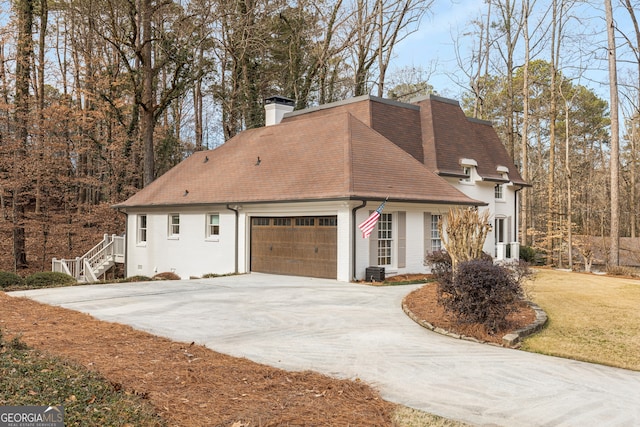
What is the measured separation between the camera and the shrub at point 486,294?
8078 millimetres

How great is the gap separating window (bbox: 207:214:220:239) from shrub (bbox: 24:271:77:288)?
591cm

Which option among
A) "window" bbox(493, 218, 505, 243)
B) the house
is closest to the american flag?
the house

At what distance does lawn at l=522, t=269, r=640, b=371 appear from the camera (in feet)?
23.3

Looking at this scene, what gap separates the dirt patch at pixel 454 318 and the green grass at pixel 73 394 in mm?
5343

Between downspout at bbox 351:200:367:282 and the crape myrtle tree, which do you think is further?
downspout at bbox 351:200:367:282

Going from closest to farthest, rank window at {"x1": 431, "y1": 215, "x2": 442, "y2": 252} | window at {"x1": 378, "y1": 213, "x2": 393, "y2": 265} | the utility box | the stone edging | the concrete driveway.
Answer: the concrete driveway → the stone edging → the utility box → window at {"x1": 378, "y1": 213, "x2": 393, "y2": 265} → window at {"x1": 431, "y1": 215, "x2": 442, "y2": 252}

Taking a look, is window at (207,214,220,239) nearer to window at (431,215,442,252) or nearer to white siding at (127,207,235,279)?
white siding at (127,207,235,279)

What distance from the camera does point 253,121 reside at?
102 feet

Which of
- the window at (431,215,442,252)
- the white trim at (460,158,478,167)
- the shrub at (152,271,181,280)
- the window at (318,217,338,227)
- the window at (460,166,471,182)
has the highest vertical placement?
the white trim at (460,158,478,167)

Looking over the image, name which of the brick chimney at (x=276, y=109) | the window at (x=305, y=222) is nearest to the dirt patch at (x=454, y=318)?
the window at (x=305, y=222)

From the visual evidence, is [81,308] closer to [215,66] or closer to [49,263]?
[49,263]

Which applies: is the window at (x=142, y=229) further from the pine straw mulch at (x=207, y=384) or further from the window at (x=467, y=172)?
the pine straw mulch at (x=207, y=384)

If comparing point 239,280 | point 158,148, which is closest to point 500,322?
point 239,280

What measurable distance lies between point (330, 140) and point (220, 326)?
12050 millimetres
